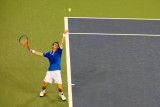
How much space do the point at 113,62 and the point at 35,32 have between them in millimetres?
3726

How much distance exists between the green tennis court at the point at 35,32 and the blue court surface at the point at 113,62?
470mm

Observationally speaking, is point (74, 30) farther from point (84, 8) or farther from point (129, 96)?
point (129, 96)

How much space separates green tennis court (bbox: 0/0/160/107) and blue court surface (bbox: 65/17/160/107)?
0.47 m

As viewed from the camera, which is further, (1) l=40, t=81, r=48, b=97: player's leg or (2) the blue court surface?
(2) the blue court surface

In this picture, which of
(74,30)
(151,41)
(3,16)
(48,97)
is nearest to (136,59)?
(151,41)

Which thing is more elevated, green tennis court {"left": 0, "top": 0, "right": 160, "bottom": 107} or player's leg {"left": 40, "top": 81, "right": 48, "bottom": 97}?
green tennis court {"left": 0, "top": 0, "right": 160, "bottom": 107}

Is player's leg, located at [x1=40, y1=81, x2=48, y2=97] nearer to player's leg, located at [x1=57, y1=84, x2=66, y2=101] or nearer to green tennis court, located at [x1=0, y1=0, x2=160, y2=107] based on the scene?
green tennis court, located at [x1=0, y1=0, x2=160, y2=107]

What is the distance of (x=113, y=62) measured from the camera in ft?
38.5

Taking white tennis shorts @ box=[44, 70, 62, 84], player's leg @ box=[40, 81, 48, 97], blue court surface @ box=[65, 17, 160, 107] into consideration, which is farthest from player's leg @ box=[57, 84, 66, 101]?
player's leg @ box=[40, 81, 48, 97]

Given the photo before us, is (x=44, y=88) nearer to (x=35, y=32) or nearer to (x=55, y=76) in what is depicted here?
(x=55, y=76)

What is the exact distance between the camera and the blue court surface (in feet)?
33.6

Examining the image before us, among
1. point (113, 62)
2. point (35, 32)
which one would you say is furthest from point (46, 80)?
point (35, 32)

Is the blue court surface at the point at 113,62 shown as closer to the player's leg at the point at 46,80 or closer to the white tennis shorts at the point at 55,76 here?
the white tennis shorts at the point at 55,76

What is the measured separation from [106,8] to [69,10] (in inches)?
74.7
